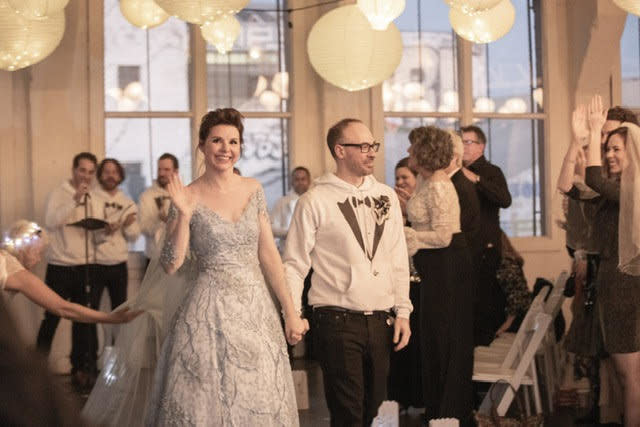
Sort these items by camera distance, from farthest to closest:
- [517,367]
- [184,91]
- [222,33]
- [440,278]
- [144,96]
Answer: [184,91] < [144,96] < [222,33] < [517,367] < [440,278]

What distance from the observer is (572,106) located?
9.94m

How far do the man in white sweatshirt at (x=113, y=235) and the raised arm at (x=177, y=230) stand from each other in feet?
14.0

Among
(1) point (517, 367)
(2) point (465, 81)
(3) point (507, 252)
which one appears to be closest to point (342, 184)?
(1) point (517, 367)

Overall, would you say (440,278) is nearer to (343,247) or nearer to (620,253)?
(620,253)

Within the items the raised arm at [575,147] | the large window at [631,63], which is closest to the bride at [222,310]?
the raised arm at [575,147]

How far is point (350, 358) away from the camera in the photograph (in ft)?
13.9

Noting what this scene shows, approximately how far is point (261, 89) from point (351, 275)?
5.50 metres

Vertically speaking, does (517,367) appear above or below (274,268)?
below

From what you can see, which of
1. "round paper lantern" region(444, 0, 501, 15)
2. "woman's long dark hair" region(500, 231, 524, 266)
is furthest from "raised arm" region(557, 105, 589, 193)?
"woman's long dark hair" region(500, 231, 524, 266)

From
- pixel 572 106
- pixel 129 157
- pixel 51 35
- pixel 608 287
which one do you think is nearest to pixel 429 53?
pixel 572 106

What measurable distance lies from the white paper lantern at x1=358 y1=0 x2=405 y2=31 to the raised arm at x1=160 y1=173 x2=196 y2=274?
2482 millimetres

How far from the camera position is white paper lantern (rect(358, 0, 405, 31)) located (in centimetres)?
609

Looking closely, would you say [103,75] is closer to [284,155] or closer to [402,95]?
[284,155]

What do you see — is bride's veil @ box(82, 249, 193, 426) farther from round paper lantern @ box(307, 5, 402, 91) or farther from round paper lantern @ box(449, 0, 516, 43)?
round paper lantern @ box(449, 0, 516, 43)
